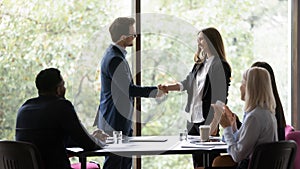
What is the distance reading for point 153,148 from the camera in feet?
11.3

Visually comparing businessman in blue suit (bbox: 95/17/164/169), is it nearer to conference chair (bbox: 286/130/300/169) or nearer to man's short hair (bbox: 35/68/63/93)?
man's short hair (bbox: 35/68/63/93)

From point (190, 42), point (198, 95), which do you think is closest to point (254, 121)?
point (198, 95)

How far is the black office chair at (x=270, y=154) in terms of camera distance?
3141 millimetres

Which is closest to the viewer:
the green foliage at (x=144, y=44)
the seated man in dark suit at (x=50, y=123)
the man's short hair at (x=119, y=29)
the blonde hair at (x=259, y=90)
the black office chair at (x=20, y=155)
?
the black office chair at (x=20, y=155)

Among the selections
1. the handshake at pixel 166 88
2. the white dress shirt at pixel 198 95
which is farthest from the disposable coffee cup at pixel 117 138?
the handshake at pixel 166 88

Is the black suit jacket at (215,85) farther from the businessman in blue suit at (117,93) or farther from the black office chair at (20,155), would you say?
the black office chair at (20,155)

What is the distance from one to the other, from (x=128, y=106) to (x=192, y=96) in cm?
55

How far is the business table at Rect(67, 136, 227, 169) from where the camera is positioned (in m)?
3.34

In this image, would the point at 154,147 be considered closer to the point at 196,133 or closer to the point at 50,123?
the point at 50,123

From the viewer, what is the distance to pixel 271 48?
17.9 ft

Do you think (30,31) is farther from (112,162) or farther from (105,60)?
(112,162)

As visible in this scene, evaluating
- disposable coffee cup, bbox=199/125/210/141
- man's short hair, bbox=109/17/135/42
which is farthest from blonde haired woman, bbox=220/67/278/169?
man's short hair, bbox=109/17/135/42

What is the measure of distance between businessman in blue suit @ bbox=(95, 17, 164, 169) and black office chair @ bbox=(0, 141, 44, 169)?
1.03 metres

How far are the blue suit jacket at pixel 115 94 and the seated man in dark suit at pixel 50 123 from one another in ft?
2.90
